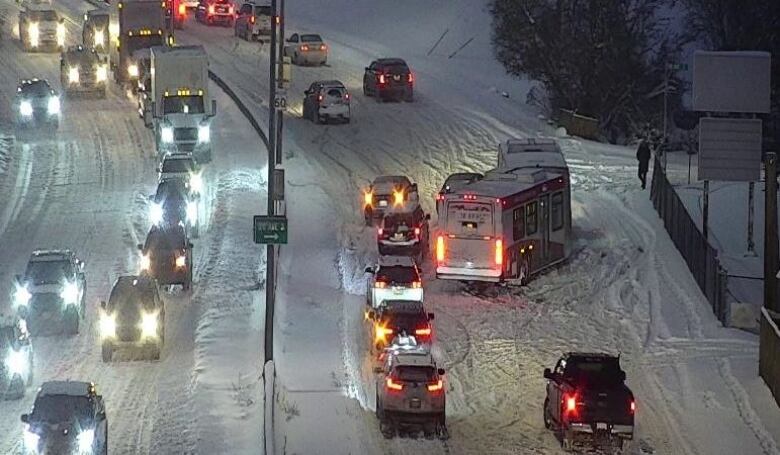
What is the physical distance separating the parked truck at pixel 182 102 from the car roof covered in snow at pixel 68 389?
93.3 ft

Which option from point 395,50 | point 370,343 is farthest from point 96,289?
point 395,50

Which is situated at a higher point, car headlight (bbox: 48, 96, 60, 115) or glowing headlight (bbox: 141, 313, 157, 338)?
car headlight (bbox: 48, 96, 60, 115)

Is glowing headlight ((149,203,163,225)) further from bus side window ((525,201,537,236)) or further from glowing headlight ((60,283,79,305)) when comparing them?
bus side window ((525,201,537,236))

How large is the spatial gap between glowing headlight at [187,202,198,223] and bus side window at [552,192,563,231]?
1135cm

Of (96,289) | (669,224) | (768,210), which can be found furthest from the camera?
(669,224)

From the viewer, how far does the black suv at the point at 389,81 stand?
222 feet

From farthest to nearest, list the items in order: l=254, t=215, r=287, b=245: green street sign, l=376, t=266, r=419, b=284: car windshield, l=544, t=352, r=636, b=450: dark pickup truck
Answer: l=376, t=266, r=419, b=284: car windshield, l=254, t=215, r=287, b=245: green street sign, l=544, t=352, r=636, b=450: dark pickup truck

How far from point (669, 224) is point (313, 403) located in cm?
1900

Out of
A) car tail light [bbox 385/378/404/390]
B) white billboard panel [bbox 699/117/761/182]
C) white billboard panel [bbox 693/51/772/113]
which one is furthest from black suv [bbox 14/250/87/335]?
white billboard panel [bbox 693/51/772/113]

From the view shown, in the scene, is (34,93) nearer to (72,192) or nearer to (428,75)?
(72,192)

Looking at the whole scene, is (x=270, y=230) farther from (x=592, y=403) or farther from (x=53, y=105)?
(x=53, y=105)

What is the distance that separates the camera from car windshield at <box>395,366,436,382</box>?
30484 mm

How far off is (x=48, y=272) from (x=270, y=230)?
8754 mm

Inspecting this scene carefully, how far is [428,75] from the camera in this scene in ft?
250
